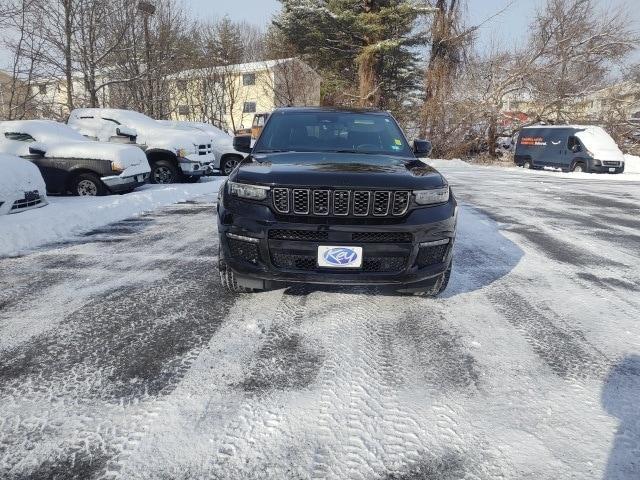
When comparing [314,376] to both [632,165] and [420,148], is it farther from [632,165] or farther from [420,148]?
[632,165]

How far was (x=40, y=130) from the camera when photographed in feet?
28.6

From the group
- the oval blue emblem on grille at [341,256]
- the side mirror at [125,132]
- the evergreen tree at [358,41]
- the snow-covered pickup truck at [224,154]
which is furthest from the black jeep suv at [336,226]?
the evergreen tree at [358,41]

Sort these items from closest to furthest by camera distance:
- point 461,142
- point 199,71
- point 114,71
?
point 114,71 → point 461,142 → point 199,71

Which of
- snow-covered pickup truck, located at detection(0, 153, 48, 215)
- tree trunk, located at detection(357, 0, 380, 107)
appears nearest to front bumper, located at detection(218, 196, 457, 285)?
snow-covered pickup truck, located at detection(0, 153, 48, 215)

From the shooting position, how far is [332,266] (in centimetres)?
294

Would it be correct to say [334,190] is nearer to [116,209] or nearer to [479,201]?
[116,209]

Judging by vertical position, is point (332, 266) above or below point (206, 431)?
above

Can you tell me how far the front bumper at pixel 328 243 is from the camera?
115 inches

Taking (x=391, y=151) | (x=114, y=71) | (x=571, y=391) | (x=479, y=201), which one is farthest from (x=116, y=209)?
(x=114, y=71)

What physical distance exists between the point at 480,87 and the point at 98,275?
89.3 feet

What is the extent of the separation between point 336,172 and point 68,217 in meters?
5.01

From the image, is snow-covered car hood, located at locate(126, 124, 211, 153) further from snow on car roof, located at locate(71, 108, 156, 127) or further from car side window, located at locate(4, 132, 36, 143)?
car side window, located at locate(4, 132, 36, 143)

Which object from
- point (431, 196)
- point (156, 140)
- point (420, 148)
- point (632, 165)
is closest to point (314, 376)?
point (431, 196)

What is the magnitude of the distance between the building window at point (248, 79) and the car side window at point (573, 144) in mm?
30706
